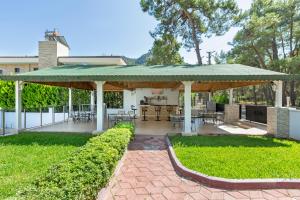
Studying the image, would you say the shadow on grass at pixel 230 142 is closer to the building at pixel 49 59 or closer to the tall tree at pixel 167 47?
the building at pixel 49 59

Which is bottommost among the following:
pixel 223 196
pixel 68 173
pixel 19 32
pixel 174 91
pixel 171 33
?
pixel 223 196

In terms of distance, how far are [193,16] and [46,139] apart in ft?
62.6

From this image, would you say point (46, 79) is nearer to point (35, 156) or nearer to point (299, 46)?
point (35, 156)

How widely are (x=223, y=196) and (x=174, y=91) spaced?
1595 centimetres

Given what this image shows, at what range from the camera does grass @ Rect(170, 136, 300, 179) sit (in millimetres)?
5871

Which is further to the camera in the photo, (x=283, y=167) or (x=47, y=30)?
(x=47, y=30)

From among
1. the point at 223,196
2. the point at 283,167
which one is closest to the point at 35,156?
the point at 223,196

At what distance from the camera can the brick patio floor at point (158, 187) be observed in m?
4.93

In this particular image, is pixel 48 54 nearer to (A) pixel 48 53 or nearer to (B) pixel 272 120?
(A) pixel 48 53

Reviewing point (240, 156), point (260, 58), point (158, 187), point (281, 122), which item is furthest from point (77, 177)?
point (260, 58)

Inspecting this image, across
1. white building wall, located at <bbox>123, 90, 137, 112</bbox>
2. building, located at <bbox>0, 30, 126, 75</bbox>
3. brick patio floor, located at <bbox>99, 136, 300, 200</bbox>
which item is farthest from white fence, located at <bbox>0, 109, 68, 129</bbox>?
brick patio floor, located at <bbox>99, 136, 300, 200</bbox>

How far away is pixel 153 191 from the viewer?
17.0ft

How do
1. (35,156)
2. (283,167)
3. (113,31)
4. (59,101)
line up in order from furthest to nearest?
1. (113,31)
2. (59,101)
3. (35,156)
4. (283,167)

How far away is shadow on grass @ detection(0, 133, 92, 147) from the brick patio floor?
3129mm
